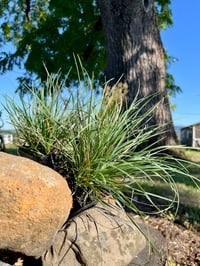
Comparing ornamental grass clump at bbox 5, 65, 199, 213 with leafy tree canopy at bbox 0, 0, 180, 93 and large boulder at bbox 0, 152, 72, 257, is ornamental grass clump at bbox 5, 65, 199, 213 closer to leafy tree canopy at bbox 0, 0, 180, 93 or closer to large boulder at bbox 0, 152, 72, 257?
large boulder at bbox 0, 152, 72, 257

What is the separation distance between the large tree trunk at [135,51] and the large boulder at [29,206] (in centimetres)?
495

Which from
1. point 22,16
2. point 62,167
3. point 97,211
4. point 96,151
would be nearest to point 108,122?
point 96,151

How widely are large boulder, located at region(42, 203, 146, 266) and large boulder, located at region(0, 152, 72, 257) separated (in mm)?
113

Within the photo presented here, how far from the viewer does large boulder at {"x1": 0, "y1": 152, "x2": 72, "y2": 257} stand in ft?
6.15

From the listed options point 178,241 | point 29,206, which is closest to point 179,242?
point 178,241

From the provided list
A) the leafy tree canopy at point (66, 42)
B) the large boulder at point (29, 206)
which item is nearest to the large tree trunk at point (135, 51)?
the leafy tree canopy at point (66, 42)

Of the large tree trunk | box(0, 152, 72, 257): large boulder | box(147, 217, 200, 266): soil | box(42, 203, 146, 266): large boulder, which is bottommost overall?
box(147, 217, 200, 266): soil

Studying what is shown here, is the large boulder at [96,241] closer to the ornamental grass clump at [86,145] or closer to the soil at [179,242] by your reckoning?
the ornamental grass clump at [86,145]

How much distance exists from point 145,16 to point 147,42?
0.56 m

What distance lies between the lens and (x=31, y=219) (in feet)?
6.26

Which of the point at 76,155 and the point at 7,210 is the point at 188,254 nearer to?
the point at 76,155

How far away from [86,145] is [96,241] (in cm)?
66

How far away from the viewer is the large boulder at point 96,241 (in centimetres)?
213

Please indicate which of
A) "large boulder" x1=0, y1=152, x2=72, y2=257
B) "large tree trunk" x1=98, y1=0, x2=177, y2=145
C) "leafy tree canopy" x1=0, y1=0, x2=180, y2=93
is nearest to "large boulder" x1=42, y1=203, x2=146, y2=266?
"large boulder" x1=0, y1=152, x2=72, y2=257
